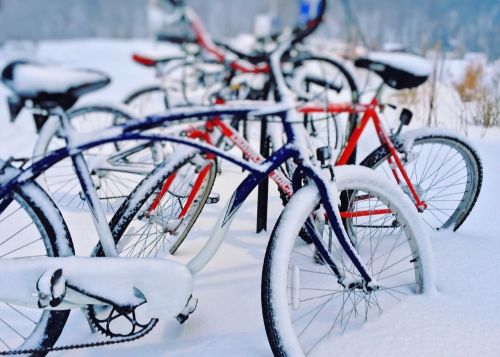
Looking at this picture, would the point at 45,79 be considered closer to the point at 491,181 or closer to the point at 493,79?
the point at 491,181

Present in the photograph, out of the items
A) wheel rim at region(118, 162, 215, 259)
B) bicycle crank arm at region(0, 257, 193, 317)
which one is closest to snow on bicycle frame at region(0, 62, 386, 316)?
bicycle crank arm at region(0, 257, 193, 317)

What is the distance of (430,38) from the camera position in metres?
6.80

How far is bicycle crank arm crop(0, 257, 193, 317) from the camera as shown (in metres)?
1.37

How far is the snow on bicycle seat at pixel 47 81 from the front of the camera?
121 centimetres

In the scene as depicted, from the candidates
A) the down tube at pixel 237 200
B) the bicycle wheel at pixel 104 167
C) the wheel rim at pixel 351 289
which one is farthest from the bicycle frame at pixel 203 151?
the bicycle wheel at pixel 104 167

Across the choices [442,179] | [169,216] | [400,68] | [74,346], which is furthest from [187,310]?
[442,179]

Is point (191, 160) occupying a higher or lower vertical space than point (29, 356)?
higher

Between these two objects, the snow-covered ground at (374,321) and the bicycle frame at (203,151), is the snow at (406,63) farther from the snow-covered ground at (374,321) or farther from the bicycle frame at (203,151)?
the snow-covered ground at (374,321)

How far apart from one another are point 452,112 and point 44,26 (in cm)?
1278

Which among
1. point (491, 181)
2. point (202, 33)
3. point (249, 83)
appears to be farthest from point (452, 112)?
point (202, 33)

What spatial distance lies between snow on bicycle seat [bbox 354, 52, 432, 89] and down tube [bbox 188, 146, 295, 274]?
824 mm

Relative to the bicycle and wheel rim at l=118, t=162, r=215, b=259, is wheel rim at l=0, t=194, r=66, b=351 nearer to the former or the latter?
the bicycle

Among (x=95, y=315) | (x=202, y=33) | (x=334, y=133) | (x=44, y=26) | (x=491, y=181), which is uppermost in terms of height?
(x=44, y=26)

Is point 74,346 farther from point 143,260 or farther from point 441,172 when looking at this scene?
Result: point 441,172
